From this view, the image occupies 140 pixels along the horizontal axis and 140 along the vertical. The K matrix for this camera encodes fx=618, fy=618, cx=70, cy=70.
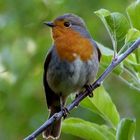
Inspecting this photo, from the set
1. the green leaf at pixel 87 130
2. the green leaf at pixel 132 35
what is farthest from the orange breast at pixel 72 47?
the green leaf at pixel 132 35

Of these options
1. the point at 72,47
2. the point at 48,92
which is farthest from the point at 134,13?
the point at 48,92

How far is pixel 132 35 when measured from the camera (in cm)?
365

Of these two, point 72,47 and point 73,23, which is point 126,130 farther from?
point 73,23

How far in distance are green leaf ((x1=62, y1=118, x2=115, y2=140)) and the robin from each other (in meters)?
0.91

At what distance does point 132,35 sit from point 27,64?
10.7ft

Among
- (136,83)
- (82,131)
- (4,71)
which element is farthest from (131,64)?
(4,71)

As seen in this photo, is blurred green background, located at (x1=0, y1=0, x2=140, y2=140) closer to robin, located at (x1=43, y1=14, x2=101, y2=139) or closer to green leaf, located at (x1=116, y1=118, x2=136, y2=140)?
robin, located at (x1=43, y1=14, x2=101, y2=139)

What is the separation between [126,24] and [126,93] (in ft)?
11.2

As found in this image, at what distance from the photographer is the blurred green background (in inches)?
259

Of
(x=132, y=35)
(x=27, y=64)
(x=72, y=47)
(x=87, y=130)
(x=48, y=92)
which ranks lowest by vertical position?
(x=27, y=64)

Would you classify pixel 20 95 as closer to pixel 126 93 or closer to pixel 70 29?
pixel 126 93

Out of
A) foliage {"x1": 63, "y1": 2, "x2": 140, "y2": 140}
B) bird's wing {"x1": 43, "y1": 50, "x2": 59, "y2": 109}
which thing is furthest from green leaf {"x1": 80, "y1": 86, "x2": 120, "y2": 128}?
bird's wing {"x1": 43, "y1": 50, "x2": 59, "y2": 109}

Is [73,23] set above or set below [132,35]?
below

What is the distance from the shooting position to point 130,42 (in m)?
3.71
